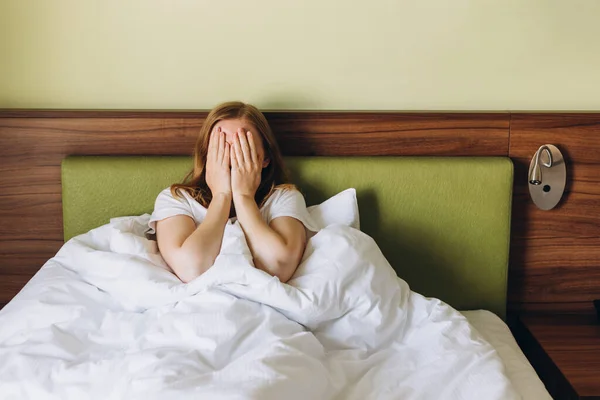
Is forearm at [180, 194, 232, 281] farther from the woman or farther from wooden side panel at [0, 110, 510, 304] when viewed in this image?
wooden side panel at [0, 110, 510, 304]

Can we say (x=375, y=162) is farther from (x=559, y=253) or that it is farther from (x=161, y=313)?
(x=161, y=313)

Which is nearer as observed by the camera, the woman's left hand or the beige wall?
the woman's left hand

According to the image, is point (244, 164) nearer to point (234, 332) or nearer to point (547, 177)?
point (234, 332)

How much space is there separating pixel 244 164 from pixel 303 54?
37 centimetres

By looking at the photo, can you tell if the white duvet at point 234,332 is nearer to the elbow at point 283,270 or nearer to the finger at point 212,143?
the elbow at point 283,270

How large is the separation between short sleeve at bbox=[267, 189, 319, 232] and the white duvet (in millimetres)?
82

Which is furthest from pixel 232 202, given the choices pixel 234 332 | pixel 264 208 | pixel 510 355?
pixel 510 355

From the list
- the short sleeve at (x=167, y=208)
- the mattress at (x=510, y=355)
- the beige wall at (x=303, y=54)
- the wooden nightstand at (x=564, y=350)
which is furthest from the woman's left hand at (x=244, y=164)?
the wooden nightstand at (x=564, y=350)

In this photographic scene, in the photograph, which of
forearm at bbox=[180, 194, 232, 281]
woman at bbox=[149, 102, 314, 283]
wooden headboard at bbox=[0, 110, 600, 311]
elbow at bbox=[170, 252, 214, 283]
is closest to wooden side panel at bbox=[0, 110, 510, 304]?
wooden headboard at bbox=[0, 110, 600, 311]

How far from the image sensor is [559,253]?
77.2 inches

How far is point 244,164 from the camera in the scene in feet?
5.80

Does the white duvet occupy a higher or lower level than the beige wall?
lower

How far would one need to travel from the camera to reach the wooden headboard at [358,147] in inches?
74.5

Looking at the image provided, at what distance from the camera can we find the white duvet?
130cm
